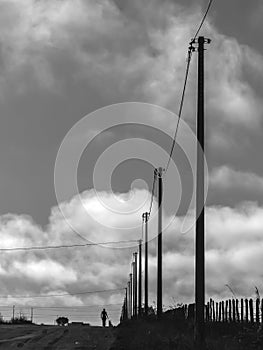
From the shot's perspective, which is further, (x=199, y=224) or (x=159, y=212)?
(x=159, y=212)

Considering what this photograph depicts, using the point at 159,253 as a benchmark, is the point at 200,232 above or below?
below

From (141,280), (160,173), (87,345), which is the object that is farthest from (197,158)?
(141,280)

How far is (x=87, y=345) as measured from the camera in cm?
3122

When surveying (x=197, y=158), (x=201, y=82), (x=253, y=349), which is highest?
(x=201, y=82)

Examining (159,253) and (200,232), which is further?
(159,253)

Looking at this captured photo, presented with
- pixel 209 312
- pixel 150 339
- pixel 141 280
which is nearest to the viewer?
pixel 150 339

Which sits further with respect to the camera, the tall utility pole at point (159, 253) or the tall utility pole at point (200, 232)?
the tall utility pole at point (159, 253)

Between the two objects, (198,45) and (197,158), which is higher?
(198,45)

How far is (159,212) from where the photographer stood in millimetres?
50281

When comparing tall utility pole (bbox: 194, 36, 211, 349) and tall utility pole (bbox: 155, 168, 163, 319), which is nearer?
tall utility pole (bbox: 194, 36, 211, 349)

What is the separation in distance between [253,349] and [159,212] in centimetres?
2923

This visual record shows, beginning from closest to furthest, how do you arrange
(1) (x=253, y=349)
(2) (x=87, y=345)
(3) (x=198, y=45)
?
(1) (x=253, y=349) < (3) (x=198, y=45) < (2) (x=87, y=345)

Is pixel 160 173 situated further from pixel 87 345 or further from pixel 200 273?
pixel 200 273

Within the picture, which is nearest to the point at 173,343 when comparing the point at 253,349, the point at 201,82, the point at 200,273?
the point at 200,273
